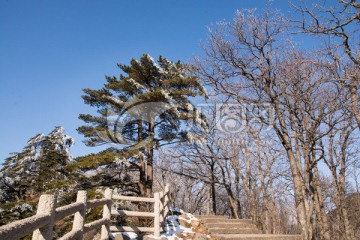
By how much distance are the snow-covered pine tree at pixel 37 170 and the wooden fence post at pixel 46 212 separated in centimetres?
726

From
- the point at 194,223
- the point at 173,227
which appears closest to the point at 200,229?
the point at 194,223

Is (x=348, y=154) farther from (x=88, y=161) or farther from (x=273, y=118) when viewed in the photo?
(x=88, y=161)

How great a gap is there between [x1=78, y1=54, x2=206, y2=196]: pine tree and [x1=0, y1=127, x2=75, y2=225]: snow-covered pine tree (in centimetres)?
229

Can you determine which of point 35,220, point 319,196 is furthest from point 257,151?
point 35,220

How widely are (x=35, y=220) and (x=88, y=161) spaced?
8060 mm

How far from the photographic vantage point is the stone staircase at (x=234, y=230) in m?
8.17

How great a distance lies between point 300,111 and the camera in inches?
404

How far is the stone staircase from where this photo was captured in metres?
8.17

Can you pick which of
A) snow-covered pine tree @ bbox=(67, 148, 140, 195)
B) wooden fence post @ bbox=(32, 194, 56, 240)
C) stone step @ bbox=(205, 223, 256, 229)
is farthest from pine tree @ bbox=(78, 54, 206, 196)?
wooden fence post @ bbox=(32, 194, 56, 240)

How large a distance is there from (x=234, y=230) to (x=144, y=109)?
6997 millimetres

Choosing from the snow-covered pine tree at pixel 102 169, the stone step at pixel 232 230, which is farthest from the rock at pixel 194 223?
the snow-covered pine tree at pixel 102 169

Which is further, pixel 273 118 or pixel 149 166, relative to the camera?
pixel 149 166

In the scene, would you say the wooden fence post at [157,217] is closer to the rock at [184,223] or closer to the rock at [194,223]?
the rock at [184,223]

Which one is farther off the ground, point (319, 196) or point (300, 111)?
point (300, 111)
